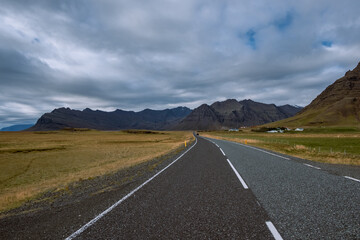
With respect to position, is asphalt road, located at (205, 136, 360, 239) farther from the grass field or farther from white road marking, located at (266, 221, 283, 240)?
the grass field

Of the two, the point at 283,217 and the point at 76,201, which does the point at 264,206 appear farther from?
the point at 76,201

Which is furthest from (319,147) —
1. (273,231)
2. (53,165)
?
(53,165)

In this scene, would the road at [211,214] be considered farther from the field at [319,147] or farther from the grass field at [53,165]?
the field at [319,147]

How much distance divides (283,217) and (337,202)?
223 cm

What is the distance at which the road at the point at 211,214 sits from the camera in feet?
13.2

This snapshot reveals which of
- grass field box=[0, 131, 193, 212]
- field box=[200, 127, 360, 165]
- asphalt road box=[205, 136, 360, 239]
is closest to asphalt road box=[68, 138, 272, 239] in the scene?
asphalt road box=[205, 136, 360, 239]

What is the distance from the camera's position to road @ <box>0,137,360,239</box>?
403 centimetres

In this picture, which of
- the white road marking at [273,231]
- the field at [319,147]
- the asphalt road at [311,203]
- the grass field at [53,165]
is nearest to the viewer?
the white road marking at [273,231]

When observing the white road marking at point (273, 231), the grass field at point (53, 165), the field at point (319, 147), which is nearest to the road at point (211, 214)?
the white road marking at point (273, 231)

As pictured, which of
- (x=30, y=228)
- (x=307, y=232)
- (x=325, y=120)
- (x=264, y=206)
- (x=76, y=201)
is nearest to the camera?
(x=307, y=232)

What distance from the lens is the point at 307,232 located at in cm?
392

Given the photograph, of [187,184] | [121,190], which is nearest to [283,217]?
[187,184]

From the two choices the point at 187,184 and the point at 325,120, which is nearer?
the point at 187,184

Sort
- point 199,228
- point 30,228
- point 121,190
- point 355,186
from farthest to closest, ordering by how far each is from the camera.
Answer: point 121,190, point 355,186, point 30,228, point 199,228
